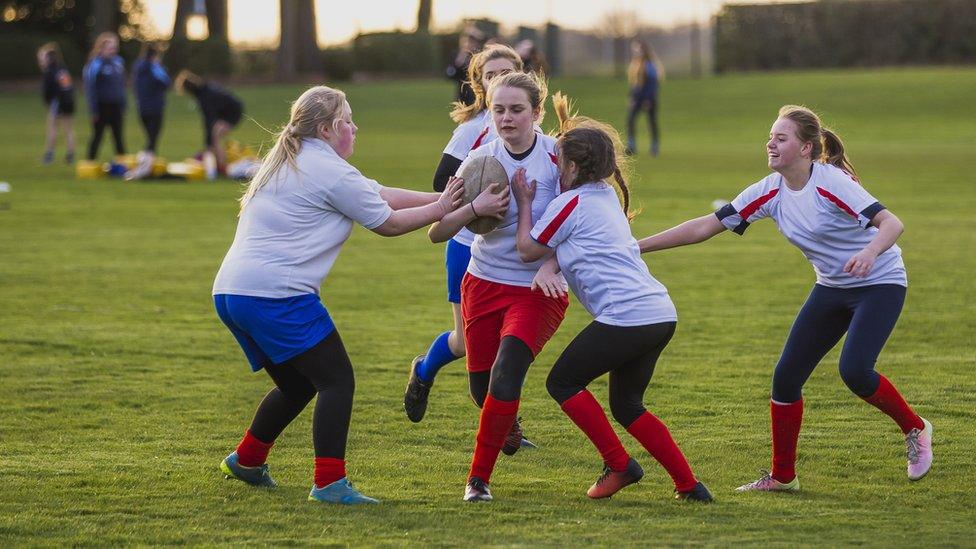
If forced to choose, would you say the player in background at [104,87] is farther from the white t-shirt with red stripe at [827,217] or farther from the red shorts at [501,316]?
the white t-shirt with red stripe at [827,217]

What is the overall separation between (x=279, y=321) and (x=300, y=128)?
784 mm

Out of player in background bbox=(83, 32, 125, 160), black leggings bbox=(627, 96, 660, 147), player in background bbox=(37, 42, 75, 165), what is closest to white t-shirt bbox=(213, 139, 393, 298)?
player in background bbox=(83, 32, 125, 160)

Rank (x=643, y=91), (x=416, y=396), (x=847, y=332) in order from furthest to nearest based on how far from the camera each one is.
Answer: (x=643, y=91) < (x=416, y=396) < (x=847, y=332)

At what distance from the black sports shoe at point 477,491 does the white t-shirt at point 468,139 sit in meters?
1.42

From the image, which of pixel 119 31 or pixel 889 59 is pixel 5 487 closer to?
pixel 889 59

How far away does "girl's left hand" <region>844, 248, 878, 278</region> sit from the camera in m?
5.40

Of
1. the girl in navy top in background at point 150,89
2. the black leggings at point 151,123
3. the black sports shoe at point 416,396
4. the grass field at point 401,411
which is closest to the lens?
the grass field at point 401,411

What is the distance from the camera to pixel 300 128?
5473 millimetres

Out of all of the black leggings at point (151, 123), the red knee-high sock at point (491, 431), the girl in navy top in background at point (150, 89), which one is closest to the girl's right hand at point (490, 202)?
the red knee-high sock at point (491, 431)

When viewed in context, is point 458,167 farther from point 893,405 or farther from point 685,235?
point 893,405

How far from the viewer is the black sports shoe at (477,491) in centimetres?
547

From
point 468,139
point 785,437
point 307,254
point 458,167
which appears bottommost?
point 785,437

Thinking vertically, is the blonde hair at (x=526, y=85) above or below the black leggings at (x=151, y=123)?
above

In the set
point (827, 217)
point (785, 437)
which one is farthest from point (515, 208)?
point (785, 437)
